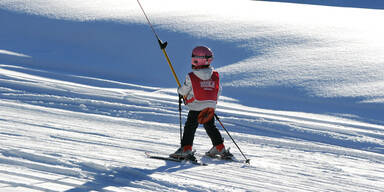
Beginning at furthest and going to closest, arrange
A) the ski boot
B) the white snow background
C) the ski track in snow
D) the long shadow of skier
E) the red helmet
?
the ski boot
the red helmet
the white snow background
the ski track in snow
the long shadow of skier

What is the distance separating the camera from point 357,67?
8.43 metres

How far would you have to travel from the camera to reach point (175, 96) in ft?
25.4

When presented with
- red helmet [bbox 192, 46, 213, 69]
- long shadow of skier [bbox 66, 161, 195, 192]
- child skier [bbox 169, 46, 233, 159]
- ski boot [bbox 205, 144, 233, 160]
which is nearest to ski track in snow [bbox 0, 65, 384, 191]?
long shadow of skier [bbox 66, 161, 195, 192]

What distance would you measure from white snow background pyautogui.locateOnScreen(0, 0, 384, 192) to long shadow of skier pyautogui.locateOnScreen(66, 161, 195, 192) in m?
0.02

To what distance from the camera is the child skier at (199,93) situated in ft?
16.9

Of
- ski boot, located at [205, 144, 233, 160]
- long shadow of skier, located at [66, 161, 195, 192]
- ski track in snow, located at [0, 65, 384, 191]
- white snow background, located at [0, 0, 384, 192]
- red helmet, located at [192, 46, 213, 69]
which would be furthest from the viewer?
ski boot, located at [205, 144, 233, 160]

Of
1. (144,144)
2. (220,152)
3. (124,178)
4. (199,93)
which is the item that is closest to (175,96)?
(144,144)

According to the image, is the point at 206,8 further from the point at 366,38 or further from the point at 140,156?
the point at 140,156

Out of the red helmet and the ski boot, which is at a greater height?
the red helmet

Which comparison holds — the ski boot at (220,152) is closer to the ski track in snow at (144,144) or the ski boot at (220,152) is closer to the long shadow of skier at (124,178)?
the ski track in snow at (144,144)

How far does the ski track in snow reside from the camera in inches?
181

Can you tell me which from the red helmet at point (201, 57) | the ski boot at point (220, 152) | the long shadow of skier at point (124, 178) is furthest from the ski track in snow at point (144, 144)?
the red helmet at point (201, 57)

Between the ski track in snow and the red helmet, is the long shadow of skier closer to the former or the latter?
the ski track in snow

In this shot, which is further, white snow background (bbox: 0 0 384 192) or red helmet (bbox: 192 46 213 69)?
red helmet (bbox: 192 46 213 69)
